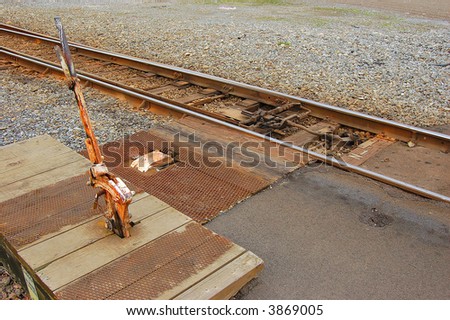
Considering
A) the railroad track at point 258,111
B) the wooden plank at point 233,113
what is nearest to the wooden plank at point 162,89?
the railroad track at point 258,111

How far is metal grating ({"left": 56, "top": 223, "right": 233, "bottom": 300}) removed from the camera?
8.81 ft

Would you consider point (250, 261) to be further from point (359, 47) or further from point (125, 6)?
point (125, 6)

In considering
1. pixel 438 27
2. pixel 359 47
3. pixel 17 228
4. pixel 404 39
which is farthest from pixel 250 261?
pixel 438 27

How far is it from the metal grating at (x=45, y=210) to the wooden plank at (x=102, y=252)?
1.19 feet

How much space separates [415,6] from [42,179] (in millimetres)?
19346

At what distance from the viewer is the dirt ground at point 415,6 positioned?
55.2 feet

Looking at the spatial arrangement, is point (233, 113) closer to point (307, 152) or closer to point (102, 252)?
point (307, 152)

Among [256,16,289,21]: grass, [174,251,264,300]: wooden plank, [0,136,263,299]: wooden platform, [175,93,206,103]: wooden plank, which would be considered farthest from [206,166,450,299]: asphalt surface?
[256,16,289,21]: grass

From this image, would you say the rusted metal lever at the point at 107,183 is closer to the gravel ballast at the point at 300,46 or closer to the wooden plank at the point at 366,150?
the wooden plank at the point at 366,150

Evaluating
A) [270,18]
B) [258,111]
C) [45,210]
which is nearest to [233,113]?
[258,111]

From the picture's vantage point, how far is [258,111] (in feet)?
20.9

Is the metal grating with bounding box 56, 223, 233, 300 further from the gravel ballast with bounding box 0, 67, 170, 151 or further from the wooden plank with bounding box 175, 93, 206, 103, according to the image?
the wooden plank with bounding box 175, 93, 206, 103

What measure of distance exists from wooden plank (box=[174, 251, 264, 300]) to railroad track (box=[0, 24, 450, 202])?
86.3 inches
